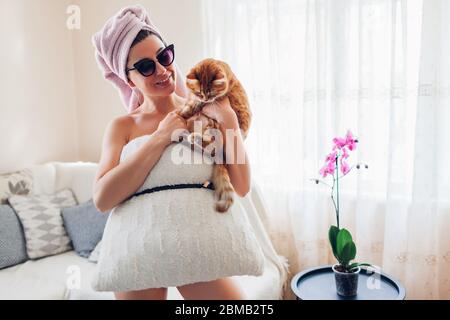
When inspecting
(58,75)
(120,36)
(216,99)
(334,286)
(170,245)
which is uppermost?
(58,75)

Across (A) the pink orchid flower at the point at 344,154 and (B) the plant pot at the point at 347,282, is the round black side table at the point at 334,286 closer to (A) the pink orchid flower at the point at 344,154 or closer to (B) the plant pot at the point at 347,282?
(B) the plant pot at the point at 347,282

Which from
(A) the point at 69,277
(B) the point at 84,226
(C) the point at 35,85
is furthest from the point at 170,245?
(C) the point at 35,85

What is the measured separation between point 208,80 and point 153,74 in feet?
0.32

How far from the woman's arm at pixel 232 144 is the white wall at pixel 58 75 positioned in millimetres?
1354

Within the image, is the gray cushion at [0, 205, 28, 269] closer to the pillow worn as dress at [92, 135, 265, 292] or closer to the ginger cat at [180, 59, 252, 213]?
the pillow worn as dress at [92, 135, 265, 292]

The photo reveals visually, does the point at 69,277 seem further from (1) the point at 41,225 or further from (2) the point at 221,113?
(2) the point at 221,113

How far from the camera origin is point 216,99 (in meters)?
0.71

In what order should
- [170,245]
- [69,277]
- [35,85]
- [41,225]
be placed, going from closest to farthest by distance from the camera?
[170,245], [69,277], [41,225], [35,85]

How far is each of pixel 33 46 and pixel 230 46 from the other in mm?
1077

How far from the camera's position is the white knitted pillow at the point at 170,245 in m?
0.68

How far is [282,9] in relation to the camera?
1891mm

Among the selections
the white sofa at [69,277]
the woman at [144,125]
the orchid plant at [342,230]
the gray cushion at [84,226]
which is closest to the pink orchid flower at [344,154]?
the orchid plant at [342,230]

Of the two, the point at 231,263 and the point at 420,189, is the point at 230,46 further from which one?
the point at 231,263

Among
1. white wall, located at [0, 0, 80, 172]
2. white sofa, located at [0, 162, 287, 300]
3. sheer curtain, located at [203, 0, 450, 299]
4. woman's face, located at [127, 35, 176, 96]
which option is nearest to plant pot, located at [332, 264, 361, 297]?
white sofa, located at [0, 162, 287, 300]
